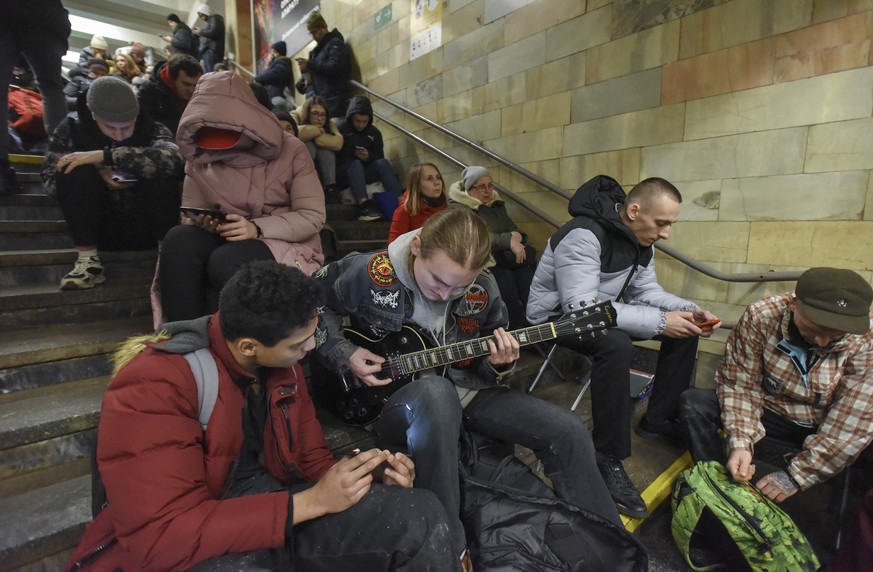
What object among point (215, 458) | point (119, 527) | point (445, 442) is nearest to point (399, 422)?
point (445, 442)

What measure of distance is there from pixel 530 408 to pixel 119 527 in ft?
4.21

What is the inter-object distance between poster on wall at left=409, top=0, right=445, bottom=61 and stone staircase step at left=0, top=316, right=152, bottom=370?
12.2 feet

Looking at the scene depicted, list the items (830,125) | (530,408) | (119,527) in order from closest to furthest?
(119,527) < (530,408) < (830,125)

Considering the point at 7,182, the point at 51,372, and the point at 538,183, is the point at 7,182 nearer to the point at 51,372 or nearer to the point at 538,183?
the point at 51,372

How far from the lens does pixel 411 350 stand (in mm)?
1692

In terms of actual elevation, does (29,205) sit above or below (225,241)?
above

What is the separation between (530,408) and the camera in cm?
163

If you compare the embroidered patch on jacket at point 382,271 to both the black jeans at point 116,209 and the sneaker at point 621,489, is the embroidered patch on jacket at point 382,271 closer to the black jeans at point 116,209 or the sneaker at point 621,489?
the sneaker at point 621,489

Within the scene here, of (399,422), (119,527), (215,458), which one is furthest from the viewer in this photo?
(399,422)

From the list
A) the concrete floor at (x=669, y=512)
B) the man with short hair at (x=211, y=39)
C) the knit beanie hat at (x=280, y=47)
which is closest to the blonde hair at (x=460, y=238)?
the concrete floor at (x=669, y=512)

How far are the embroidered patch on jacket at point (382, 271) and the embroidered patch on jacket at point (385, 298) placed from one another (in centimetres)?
4

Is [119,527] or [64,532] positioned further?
[64,532]

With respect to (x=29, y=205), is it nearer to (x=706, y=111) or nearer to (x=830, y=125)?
(x=706, y=111)

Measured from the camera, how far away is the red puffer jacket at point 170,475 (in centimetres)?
86
